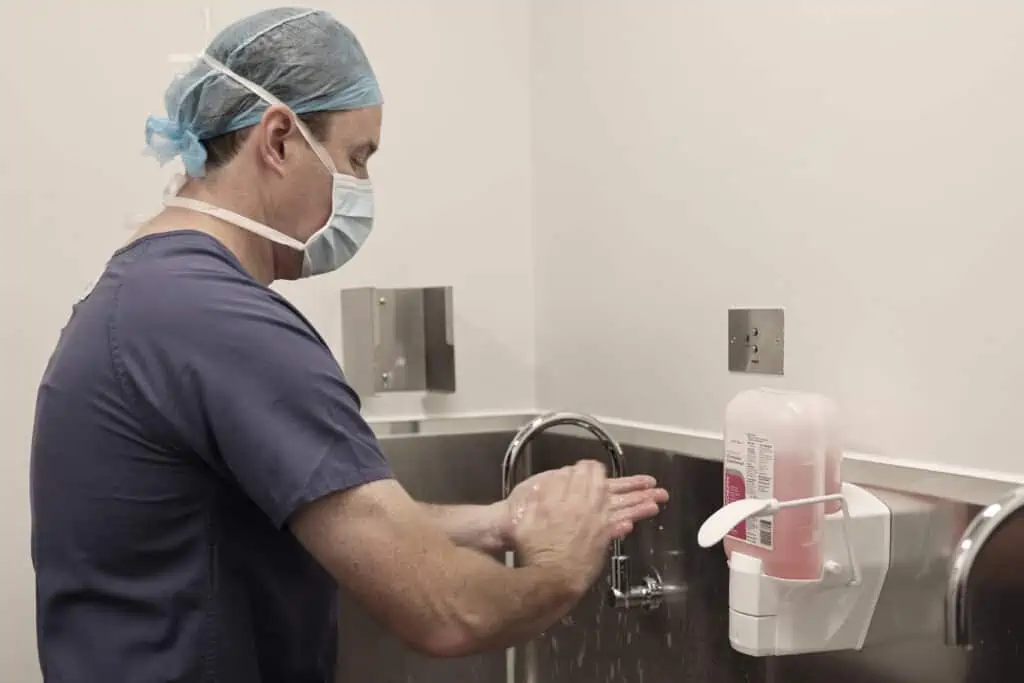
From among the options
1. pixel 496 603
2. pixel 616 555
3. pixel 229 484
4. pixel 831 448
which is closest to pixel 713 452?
pixel 616 555

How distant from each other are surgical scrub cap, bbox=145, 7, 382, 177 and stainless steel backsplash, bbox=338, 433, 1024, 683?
636 mm

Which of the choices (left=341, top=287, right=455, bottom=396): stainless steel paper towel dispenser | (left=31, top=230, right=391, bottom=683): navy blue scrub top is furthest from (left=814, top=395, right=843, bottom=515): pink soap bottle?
(left=341, top=287, right=455, bottom=396): stainless steel paper towel dispenser

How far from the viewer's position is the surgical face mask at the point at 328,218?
3.38 feet

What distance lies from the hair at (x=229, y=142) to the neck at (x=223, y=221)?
0.7 inches

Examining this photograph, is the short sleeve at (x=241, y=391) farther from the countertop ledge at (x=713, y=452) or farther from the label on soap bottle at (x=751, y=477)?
the countertop ledge at (x=713, y=452)

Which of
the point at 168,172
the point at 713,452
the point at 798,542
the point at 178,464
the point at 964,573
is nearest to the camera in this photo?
the point at 964,573

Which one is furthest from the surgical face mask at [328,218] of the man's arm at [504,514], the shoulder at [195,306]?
the man's arm at [504,514]

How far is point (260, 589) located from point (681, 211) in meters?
0.77

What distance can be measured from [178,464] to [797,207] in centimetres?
74

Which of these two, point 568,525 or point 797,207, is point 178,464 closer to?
point 568,525

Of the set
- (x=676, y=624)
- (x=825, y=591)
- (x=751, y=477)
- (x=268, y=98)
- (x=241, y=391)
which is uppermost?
(x=268, y=98)

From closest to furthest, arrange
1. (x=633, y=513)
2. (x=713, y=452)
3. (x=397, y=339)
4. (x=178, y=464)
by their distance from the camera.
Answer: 1. (x=178, y=464)
2. (x=633, y=513)
3. (x=713, y=452)
4. (x=397, y=339)

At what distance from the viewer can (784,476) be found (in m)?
1.01

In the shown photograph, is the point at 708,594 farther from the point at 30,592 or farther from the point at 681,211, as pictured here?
the point at 30,592
